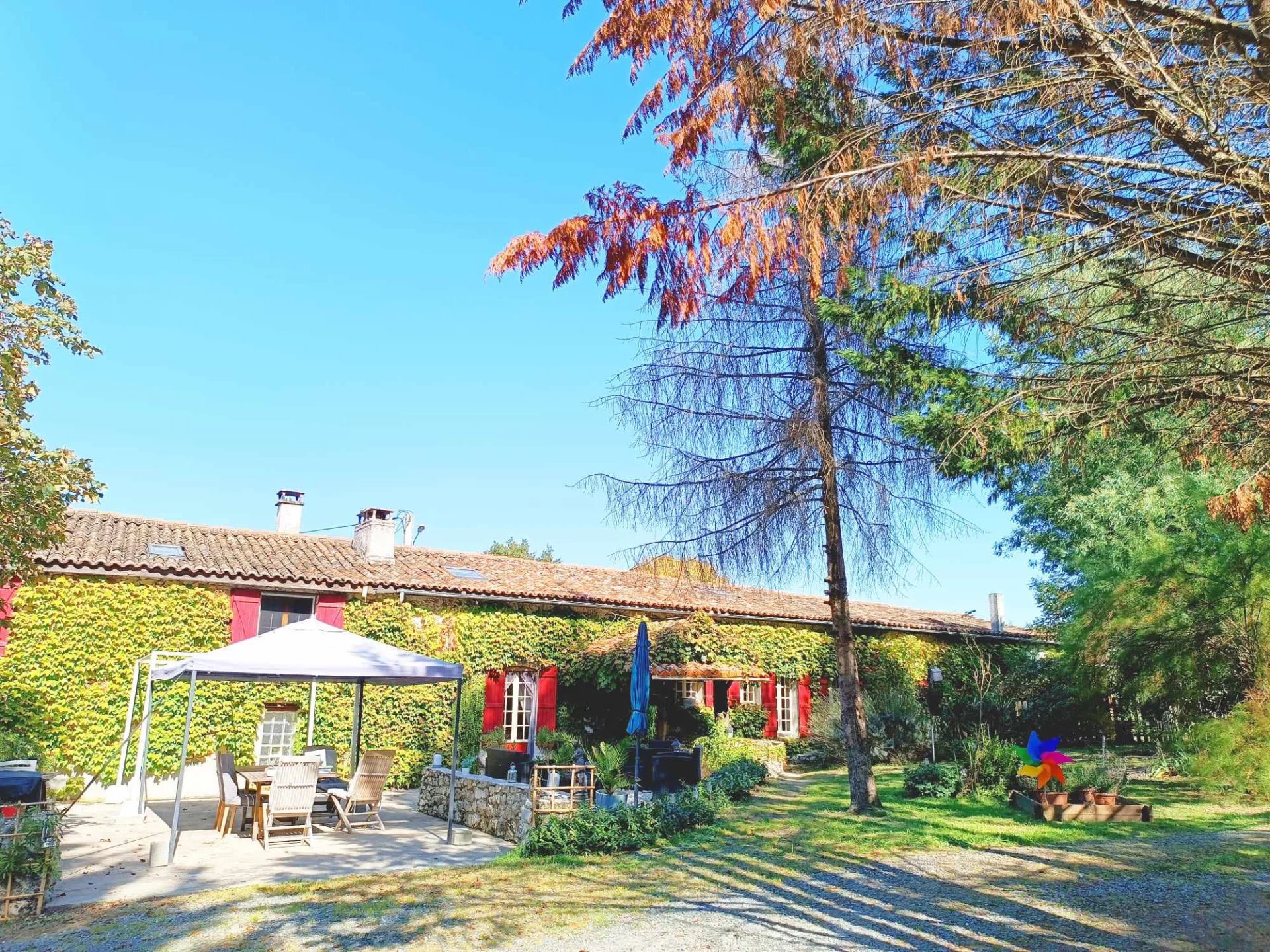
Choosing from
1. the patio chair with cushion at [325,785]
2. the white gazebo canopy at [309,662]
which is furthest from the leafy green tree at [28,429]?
the patio chair with cushion at [325,785]

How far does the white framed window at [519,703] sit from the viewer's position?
1670 centimetres

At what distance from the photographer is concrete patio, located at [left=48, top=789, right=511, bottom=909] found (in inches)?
289

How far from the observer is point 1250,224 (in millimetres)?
4527

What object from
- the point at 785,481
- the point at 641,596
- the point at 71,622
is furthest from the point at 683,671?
the point at 71,622

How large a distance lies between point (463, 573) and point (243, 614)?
15.7 ft

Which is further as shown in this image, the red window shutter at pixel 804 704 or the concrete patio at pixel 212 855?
the red window shutter at pixel 804 704

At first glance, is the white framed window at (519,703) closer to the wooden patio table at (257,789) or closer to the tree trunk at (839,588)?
the wooden patio table at (257,789)

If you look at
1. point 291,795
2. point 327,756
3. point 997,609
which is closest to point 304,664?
point 291,795

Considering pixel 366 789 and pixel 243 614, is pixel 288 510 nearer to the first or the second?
pixel 243 614

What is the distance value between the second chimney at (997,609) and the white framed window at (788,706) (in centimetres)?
1063

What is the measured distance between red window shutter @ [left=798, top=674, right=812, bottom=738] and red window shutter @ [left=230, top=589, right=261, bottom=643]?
12.9 m

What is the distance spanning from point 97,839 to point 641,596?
11570 millimetres

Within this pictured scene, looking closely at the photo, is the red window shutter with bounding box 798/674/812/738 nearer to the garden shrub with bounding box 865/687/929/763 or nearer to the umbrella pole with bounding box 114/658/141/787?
the garden shrub with bounding box 865/687/929/763

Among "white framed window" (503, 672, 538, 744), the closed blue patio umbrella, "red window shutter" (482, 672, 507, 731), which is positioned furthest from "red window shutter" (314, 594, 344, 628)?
the closed blue patio umbrella
